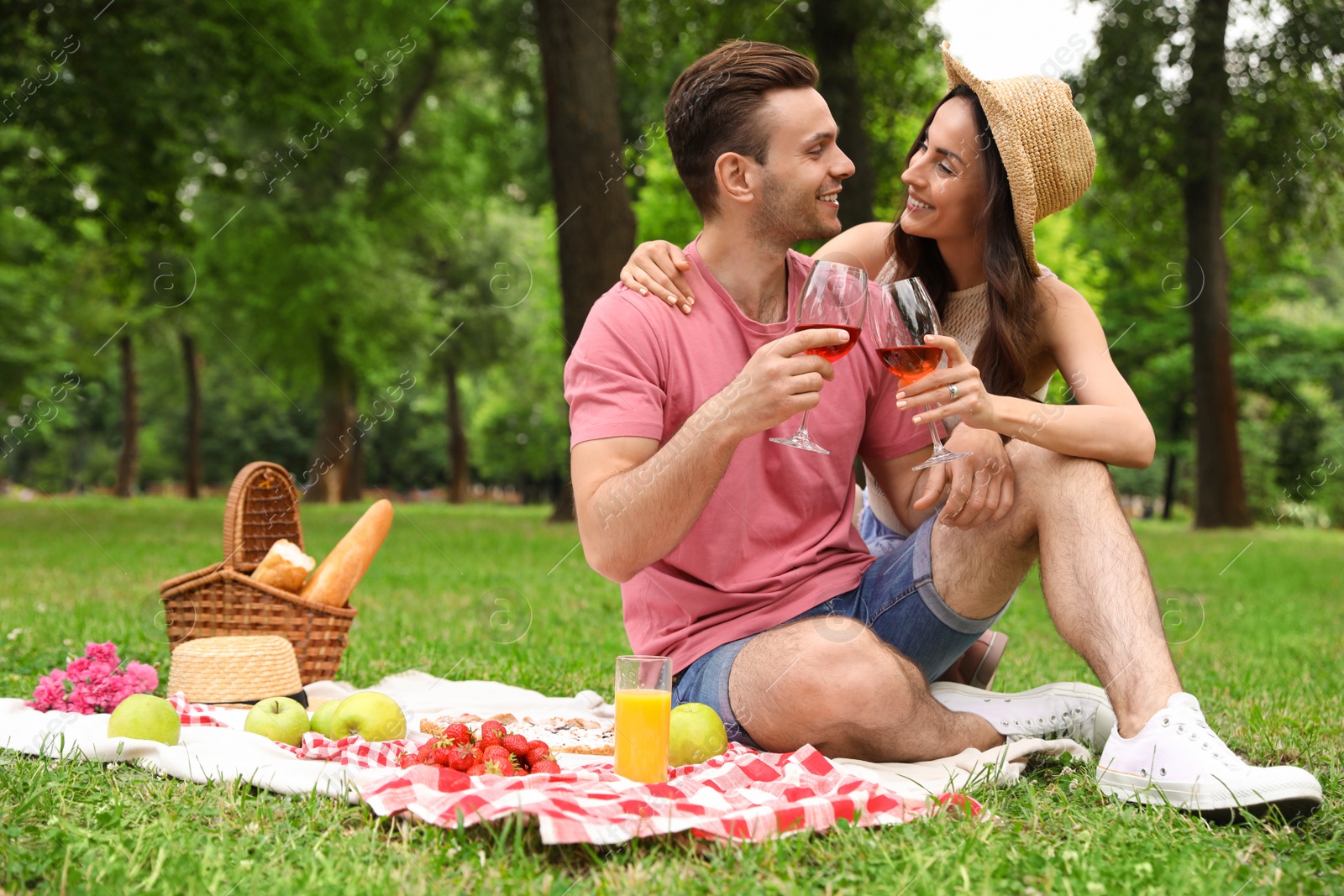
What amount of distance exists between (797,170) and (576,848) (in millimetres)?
1894

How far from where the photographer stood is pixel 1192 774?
94.2 inches

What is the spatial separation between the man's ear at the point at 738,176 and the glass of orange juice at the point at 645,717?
53.9 inches

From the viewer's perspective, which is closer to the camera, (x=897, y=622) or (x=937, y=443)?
(x=937, y=443)

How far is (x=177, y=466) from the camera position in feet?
145

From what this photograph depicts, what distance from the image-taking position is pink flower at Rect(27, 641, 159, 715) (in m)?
3.38

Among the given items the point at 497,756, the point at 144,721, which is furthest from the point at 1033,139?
the point at 144,721

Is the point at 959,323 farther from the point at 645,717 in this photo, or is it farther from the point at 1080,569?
the point at 645,717

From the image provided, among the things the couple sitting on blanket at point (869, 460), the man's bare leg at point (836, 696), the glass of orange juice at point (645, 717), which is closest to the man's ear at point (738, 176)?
the couple sitting on blanket at point (869, 460)

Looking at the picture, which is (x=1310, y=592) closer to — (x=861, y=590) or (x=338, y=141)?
(x=861, y=590)

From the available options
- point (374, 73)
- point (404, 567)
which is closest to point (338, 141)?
point (374, 73)

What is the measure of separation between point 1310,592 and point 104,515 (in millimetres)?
13452

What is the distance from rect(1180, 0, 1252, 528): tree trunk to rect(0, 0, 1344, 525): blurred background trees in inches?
1.6

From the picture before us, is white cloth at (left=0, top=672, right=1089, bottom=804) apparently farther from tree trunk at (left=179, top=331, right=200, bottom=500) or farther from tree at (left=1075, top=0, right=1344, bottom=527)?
tree trunk at (left=179, top=331, right=200, bottom=500)

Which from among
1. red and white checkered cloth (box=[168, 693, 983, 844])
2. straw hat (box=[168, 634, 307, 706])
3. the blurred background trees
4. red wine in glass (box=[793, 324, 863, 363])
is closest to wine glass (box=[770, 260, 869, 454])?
red wine in glass (box=[793, 324, 863, 363])
